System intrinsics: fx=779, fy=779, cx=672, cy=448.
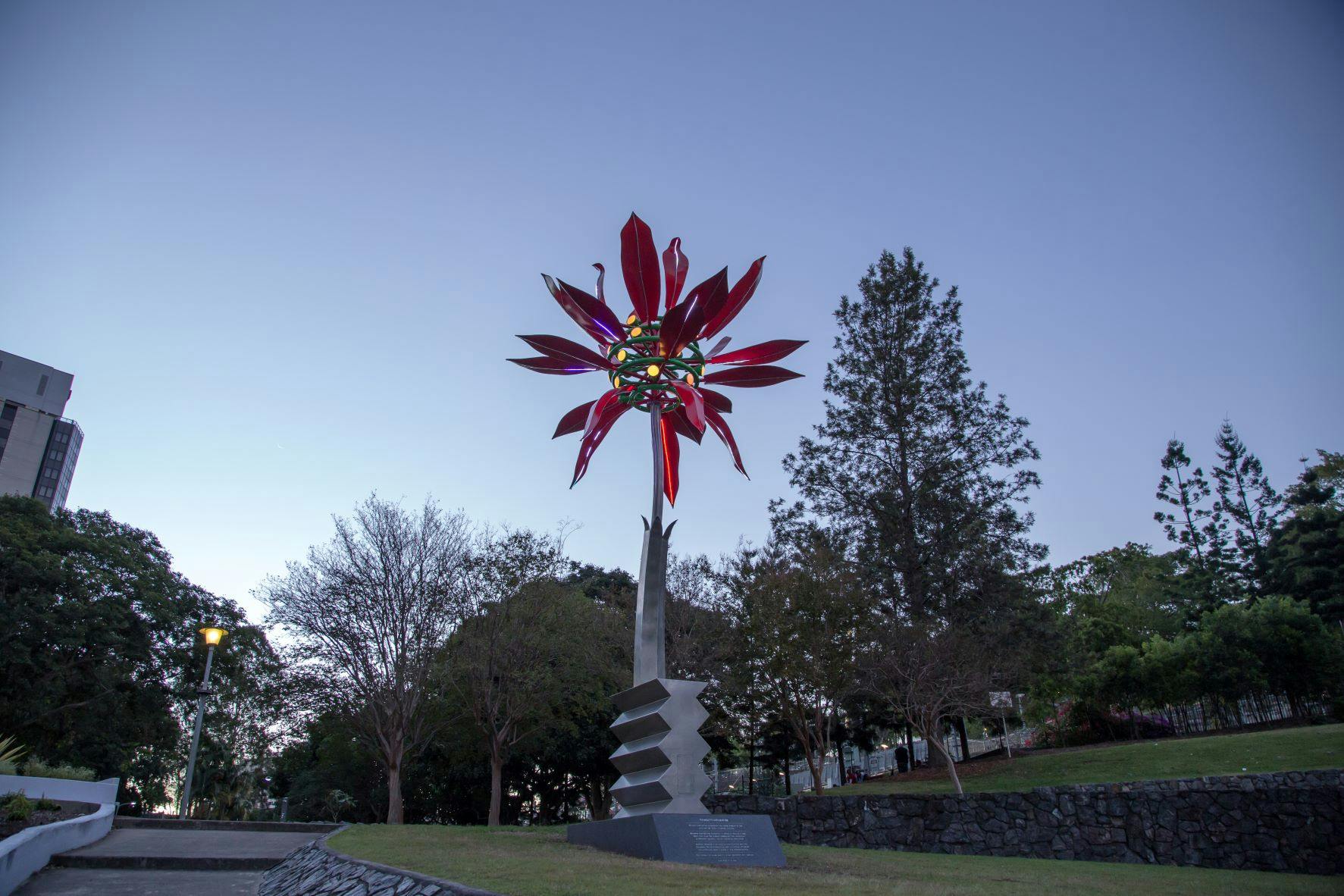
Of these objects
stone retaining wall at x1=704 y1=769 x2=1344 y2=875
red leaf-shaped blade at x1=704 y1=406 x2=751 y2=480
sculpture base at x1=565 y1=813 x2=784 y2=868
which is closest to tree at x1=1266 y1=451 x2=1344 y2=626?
stone retaining wall at x1=704 y1=769 x2=1344 y2=875

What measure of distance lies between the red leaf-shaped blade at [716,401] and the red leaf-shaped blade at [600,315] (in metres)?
1.84

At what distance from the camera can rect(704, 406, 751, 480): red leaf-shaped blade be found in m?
14.0

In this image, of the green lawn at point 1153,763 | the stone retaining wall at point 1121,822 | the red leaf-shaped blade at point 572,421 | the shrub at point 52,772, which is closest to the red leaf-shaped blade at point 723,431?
the red leaf-shaped blade at point 572,421

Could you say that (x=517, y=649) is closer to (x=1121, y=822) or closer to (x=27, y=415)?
(x=1121, y=822)

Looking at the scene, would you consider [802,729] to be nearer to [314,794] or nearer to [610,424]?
[610,424]

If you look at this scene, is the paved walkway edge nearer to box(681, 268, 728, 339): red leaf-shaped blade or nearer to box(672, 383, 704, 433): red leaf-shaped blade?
box(672, 383, 704, 433): red leaf-shaped blade

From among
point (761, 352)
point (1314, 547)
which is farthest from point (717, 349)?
point (1314, 547)

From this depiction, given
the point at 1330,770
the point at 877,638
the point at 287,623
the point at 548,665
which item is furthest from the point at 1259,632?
the point at 287,623

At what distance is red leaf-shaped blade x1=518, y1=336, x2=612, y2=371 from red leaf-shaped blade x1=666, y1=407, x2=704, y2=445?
4.80 feet

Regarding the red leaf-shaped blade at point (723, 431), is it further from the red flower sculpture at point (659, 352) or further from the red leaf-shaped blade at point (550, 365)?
the red leaf-shaped blade at point (550, 365)

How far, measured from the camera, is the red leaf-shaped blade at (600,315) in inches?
512

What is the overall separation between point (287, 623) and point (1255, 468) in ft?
169

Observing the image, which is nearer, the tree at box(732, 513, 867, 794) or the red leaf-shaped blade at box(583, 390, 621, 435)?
the red leaf-shaped blade at box(583, 390, 621, 435)

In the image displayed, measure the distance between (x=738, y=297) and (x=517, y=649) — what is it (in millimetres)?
13345
